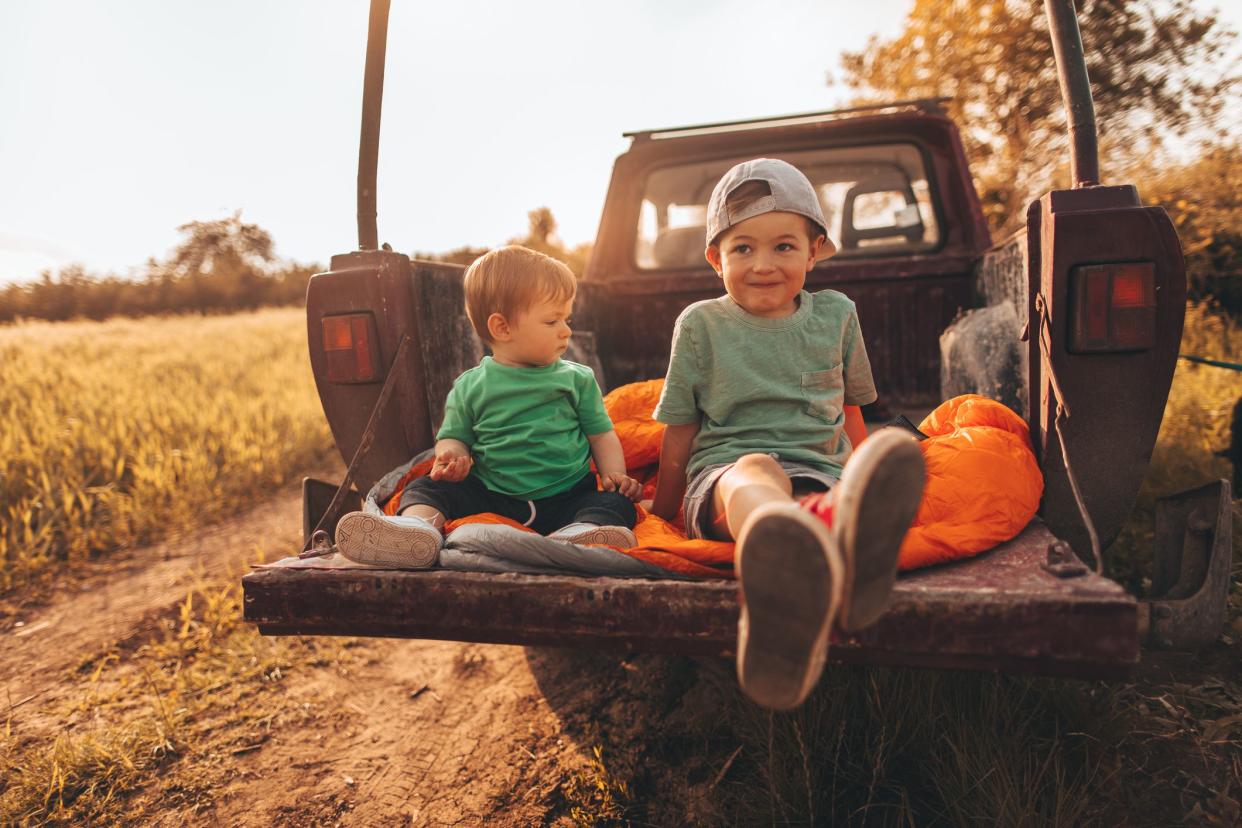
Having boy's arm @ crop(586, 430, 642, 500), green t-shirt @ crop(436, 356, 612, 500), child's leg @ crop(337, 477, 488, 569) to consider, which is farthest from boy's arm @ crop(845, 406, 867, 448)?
child's leg @ crop(337, 477, 488, 569)

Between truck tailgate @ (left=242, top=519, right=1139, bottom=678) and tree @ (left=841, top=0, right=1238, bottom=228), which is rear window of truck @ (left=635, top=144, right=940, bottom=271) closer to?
truck tailgate @ (left=242, top=519, right=1139, bottom=678)

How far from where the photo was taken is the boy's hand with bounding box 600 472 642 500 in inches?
77.5

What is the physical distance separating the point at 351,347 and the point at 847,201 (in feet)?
7.92

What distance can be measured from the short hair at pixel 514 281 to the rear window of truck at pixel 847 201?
1755mm

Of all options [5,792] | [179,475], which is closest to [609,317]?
[5,792]

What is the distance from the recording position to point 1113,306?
1593mm

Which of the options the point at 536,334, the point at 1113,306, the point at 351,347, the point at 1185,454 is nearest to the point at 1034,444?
the point at 1113,306

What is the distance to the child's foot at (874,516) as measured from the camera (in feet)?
3.58

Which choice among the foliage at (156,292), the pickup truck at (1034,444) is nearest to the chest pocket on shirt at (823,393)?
the pickup truck at (1034,444)

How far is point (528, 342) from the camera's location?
1.96m

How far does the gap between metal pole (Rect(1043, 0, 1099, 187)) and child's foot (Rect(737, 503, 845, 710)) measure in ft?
3.87

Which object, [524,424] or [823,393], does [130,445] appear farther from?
[823,393]

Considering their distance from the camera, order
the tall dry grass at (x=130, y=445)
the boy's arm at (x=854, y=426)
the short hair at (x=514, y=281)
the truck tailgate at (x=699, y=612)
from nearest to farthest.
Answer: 1. the truck tailgate at (x=699, y=612)
2. the short hair at (x=514, y=281)
3. the boy's arm at (x=854, y=426)
4. the tall dry grass at (x=130, y=445)

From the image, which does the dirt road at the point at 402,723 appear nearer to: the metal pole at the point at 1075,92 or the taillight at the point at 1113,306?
the taillight at the point at 1113,306
